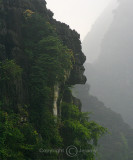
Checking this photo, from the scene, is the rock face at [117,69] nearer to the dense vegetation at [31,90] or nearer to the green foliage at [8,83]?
the dense vegetation at [31,90]

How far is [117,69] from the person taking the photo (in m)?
90.0

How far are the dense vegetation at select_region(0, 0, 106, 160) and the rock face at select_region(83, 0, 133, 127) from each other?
2493 inches

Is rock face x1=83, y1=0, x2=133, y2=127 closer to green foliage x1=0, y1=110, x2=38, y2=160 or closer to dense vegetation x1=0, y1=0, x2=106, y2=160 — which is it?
dense vegetation x1=0, y1=0, x2=106, y2=160

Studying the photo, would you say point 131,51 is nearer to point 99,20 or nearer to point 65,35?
point 99,20

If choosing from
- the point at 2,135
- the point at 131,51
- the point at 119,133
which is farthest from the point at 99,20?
the point at 2,135

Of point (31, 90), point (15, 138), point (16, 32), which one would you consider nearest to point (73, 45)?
point (16, 32)

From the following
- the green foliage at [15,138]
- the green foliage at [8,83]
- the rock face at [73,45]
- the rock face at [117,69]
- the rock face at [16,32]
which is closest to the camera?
the green foliage at [15,138]

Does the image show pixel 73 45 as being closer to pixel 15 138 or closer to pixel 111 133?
pixel 15 138

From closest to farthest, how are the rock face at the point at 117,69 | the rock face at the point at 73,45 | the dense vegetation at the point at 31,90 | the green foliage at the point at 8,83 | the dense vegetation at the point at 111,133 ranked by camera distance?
the dense vegetation at the point at 31,90, the green foliage at the point at 8,83, the rock face at the point at 73,45, the dense vegetation at the point at 111,133, the rock face at the point at 117,69

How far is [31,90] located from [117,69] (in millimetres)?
84075

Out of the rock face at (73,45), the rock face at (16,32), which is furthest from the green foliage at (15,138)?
the rock face at (73,45)

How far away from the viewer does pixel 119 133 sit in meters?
45.5

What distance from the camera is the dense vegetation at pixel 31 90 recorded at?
812 cm

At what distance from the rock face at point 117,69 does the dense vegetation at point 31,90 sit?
208 ft
